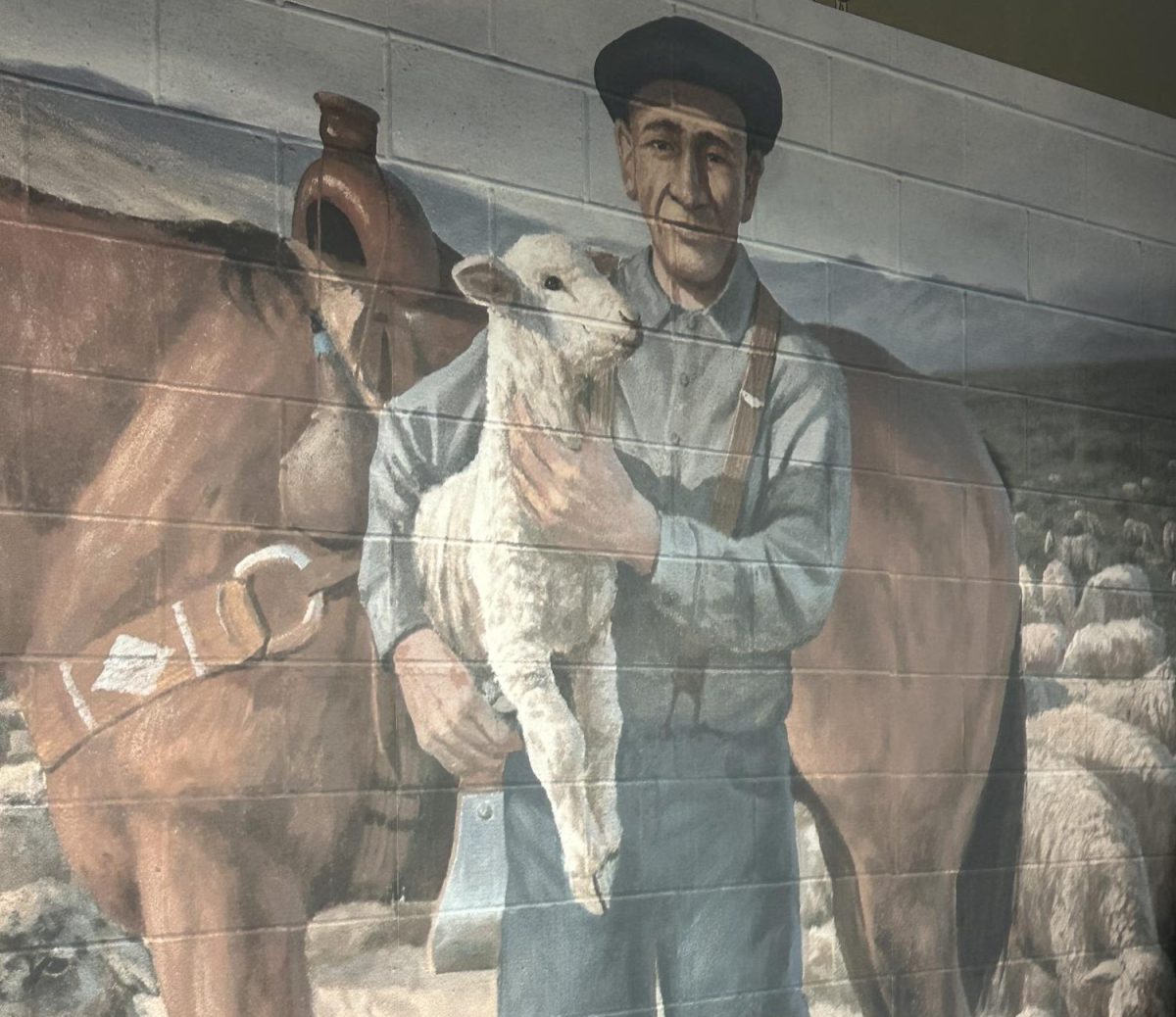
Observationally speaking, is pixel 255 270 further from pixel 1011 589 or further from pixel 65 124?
pixel 1011 589

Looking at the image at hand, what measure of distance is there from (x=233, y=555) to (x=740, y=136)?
1.34m

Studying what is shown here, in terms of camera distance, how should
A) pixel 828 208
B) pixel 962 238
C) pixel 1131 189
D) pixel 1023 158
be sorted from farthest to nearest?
pixel 1131 189 < pixel 1023 158 < pixel 962 238 < pixel 828 208

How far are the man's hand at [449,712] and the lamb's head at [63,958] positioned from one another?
0.57 m

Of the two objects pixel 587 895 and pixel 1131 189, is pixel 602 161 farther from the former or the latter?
pixel 1131 189

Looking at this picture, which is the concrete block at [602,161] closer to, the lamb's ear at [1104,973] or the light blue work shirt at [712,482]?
the light blue work shirt at [712,482]

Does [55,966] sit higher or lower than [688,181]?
lower

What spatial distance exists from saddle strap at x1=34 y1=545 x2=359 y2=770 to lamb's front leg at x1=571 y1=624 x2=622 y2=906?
1.63ft

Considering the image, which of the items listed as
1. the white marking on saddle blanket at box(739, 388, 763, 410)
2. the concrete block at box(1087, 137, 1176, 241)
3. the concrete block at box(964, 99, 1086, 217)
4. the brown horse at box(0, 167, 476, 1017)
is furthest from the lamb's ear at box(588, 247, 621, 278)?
the concrete block at box(1087, 137, 1176, 241)

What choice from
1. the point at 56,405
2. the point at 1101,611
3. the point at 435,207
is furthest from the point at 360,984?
the point at 1101,611

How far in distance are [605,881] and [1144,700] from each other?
5.07ft

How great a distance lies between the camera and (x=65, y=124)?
2422 millimetres

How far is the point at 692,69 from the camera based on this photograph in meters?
3.16

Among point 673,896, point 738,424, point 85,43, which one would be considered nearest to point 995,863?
point 673,896

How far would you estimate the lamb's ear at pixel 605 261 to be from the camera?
9.89 ft
